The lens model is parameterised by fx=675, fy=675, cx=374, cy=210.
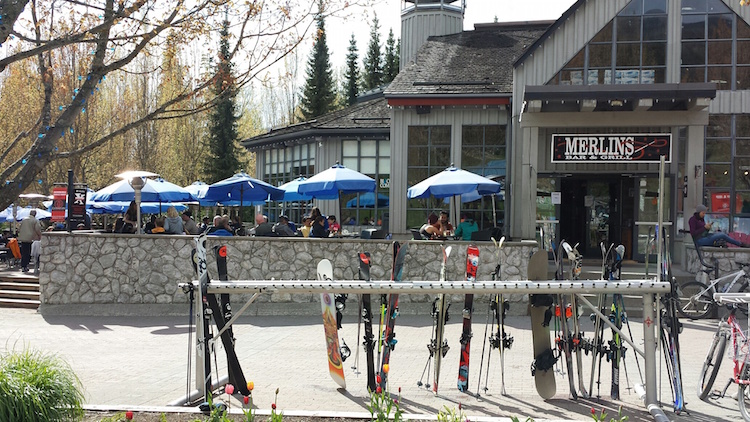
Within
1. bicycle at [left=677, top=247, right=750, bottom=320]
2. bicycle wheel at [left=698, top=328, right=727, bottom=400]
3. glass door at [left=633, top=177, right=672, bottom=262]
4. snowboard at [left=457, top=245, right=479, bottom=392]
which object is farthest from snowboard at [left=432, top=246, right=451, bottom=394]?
glass door at [left=633, top=177, right=672, bottom=262]

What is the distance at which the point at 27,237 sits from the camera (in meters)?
19.6

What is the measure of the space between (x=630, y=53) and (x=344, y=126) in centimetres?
984

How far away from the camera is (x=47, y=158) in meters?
6.11

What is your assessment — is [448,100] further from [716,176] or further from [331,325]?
[331,325]

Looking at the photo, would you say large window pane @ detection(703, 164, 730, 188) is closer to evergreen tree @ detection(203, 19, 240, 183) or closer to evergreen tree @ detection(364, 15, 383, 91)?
evergreen tree @ detection(203, 19, 240, 183)

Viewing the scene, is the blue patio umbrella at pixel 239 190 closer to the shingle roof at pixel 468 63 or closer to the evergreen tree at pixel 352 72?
the shingle roof at pixel 468 63

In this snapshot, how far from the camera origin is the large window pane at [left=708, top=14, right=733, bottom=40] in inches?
650

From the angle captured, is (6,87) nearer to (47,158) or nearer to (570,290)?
(47,158)

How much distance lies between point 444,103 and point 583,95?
205 inches

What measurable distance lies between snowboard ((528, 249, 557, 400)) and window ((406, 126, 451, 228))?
12539 mm

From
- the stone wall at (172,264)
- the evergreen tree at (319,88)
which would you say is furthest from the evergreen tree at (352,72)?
the stone wall at (172,264)

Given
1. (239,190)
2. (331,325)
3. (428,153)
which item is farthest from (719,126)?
(331,325)

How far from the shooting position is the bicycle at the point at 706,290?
12.2m

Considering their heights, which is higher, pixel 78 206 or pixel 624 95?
pixel 624 95
